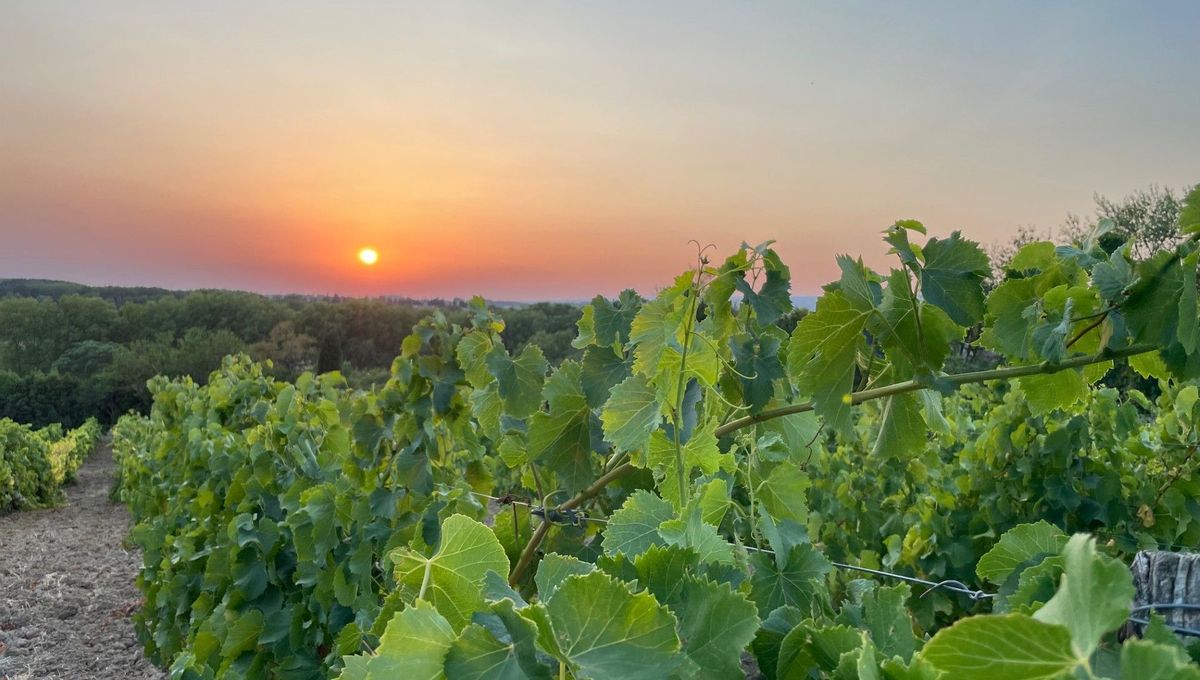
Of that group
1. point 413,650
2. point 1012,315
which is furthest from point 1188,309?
point 413,650

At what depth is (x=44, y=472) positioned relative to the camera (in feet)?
50.3

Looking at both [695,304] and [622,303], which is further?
[622,303]

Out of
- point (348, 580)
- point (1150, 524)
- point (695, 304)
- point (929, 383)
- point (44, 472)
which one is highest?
point (695, 304)

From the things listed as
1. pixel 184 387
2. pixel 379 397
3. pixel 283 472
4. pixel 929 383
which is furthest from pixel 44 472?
pixel 929 383

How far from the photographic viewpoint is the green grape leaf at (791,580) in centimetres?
108

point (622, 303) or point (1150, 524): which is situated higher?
point (622, 303)

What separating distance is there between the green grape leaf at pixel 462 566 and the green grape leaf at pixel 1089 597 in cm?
49

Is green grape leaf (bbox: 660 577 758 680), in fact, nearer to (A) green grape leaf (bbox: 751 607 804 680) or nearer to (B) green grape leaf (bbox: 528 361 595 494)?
(A) green grape leaf (bbox: 751 607 804 680)

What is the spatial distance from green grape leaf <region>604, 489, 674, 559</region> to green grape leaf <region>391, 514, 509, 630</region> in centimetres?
21

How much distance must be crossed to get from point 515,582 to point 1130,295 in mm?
1321

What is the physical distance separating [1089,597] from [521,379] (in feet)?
5.66

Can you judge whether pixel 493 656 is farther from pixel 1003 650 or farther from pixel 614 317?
pixel 614 317

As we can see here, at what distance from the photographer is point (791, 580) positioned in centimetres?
110

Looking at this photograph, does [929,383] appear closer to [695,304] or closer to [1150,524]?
[695,304]
